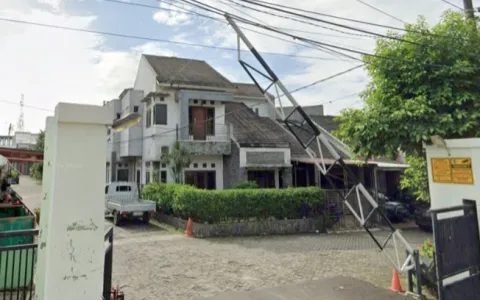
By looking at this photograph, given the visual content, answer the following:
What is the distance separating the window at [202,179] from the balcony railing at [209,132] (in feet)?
6.74

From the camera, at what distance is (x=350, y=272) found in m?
7.40

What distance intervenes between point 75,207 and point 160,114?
15418 millimetres

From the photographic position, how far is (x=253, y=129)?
19.6 m

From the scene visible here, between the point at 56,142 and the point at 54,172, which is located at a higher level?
the point at 56,142

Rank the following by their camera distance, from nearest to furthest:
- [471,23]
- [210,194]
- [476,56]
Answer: [476,56] < [471,23] < [210,194]

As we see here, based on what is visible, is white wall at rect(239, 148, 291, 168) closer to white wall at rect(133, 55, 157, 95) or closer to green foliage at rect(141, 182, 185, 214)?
green foliage at rect(141, 182, 185, 214)

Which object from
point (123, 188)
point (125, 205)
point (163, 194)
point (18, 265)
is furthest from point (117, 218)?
point (18, 265)

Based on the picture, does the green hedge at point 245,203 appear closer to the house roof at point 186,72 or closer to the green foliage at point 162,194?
the green foliage at point 162,194

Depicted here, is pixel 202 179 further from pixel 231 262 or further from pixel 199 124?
pixel 231 262

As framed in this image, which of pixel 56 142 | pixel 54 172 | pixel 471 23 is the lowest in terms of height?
pixel 54 172

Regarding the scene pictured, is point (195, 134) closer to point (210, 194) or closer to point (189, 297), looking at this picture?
point (210, 194)

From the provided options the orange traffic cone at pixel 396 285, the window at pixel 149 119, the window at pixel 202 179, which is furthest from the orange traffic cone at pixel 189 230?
the window at pixel 149 119

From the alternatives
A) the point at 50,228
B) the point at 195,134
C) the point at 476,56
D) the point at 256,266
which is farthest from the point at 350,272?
the point at 195,134

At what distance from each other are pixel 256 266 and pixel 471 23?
298 inches
